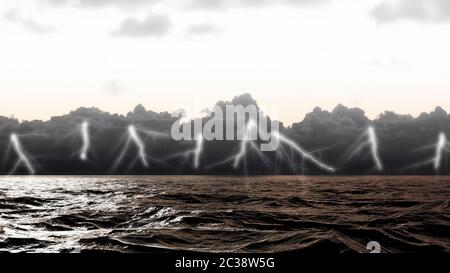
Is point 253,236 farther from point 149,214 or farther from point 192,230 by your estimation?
point 149,214

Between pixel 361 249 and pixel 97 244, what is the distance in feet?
26.1

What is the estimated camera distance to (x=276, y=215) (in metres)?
20.5
